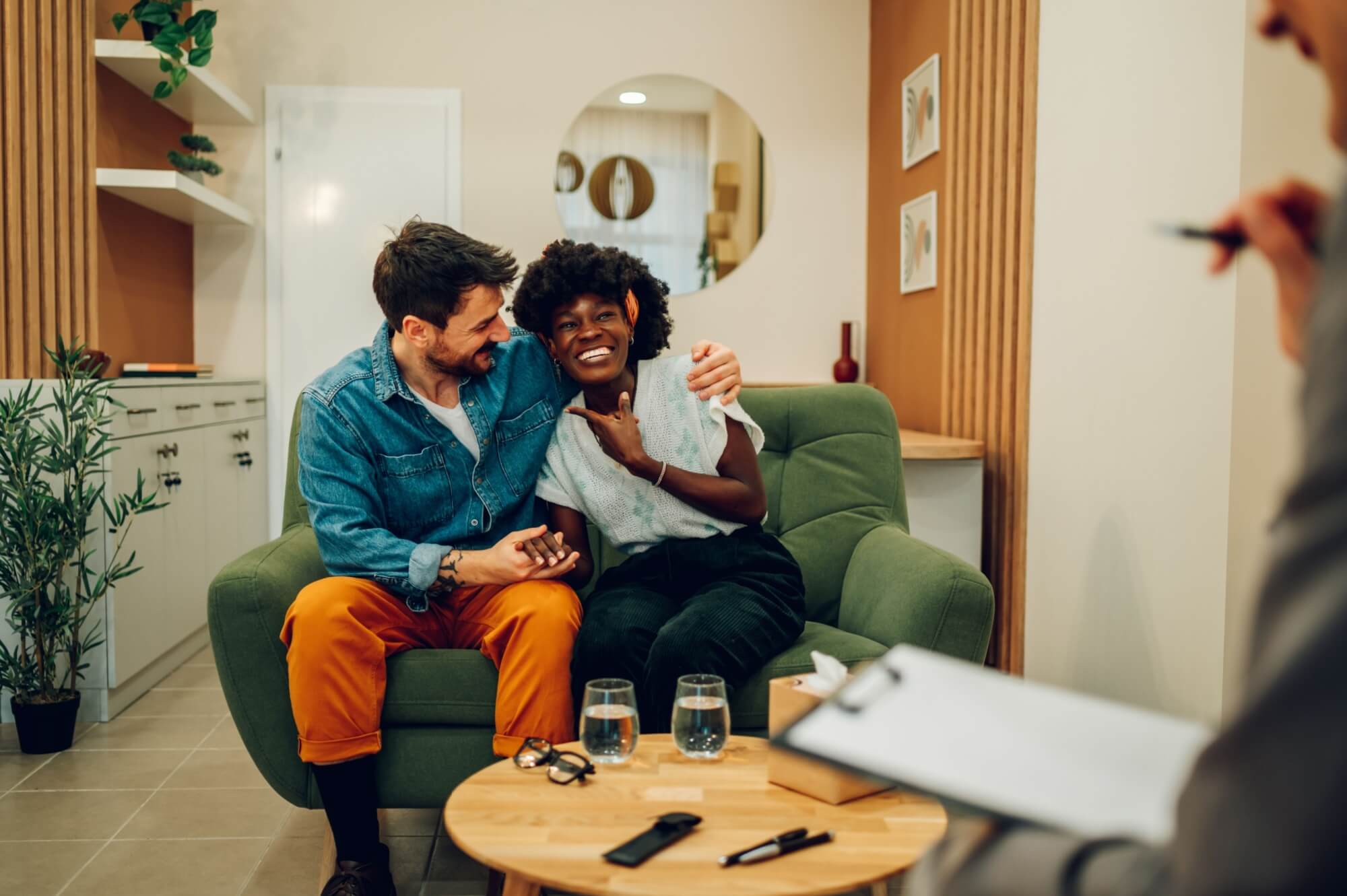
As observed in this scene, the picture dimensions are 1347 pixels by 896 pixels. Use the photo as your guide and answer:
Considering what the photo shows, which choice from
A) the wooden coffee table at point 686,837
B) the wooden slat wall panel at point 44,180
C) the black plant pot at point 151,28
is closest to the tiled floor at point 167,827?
the wooden coffee table at point 686,837

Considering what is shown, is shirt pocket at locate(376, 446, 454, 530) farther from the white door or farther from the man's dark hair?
the white door

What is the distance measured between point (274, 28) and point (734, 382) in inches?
126

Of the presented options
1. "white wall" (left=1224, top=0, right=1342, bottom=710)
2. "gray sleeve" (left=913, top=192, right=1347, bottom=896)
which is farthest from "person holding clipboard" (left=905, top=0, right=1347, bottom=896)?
"white wall" (left=1224, top=0, right=1342, bottom=710)

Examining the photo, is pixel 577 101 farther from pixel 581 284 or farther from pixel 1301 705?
pixel 1301 705

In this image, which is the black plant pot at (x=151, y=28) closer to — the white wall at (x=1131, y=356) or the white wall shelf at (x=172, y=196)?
the white wall shelf at (x=172, y=196)

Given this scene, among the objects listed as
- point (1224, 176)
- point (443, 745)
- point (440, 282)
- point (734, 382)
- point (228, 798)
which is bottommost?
point (228, 798)

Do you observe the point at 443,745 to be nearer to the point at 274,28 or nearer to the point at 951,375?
the point at 951,375

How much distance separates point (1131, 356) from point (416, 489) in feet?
4.90

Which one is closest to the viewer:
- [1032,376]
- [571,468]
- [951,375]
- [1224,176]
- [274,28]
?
[1224,176]

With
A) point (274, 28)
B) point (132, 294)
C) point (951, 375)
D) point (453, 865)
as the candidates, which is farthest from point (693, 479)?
point (274, 28)

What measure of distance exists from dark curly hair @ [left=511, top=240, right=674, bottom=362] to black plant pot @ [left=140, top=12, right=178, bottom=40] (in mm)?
2178

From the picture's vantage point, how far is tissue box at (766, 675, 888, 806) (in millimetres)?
1259

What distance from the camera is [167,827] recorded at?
7.22 ft

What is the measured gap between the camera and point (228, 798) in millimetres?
2361
